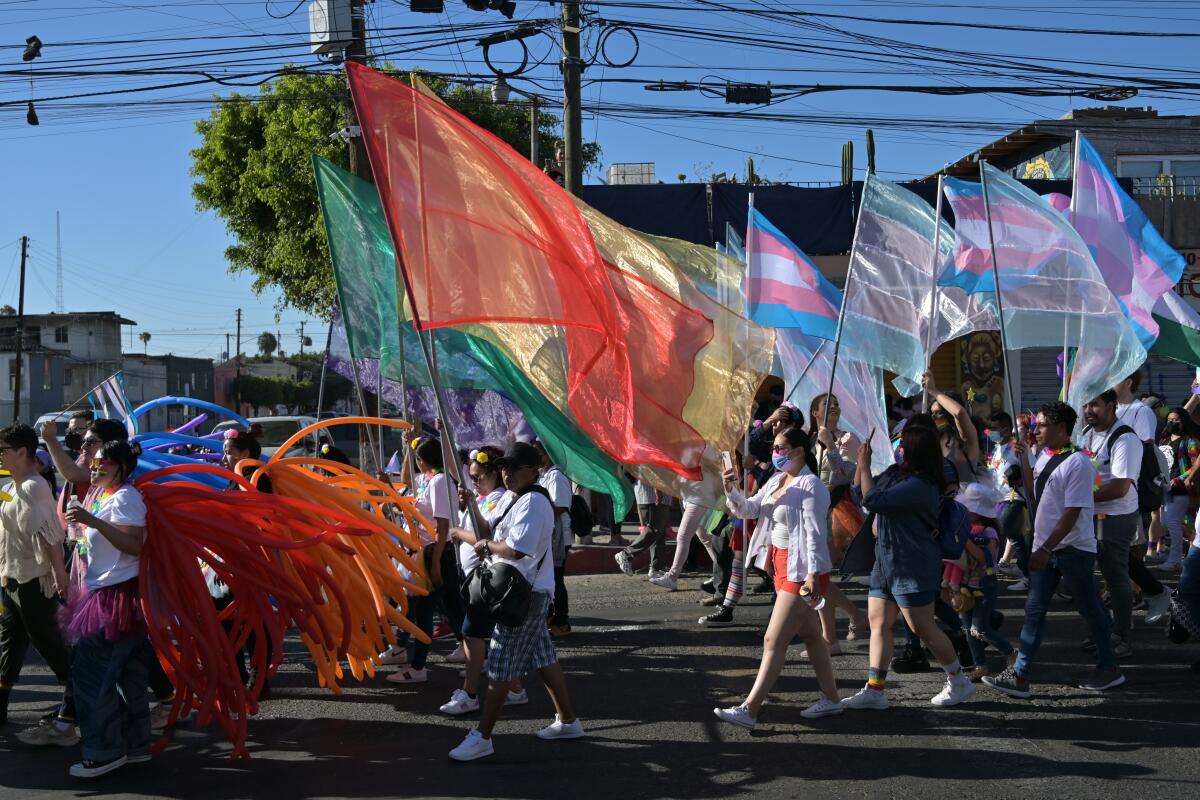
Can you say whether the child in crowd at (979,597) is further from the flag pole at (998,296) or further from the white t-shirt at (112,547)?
the white t-shirt at (112,547)

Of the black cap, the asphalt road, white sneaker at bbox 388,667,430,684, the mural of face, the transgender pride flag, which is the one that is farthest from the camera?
the mural of face

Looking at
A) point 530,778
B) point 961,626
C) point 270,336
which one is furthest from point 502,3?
point 270,336

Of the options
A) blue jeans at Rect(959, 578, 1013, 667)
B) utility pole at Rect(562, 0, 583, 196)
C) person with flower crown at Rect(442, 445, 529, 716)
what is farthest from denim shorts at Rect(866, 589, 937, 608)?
utility pole at Rect(562, 0, 583, 196)

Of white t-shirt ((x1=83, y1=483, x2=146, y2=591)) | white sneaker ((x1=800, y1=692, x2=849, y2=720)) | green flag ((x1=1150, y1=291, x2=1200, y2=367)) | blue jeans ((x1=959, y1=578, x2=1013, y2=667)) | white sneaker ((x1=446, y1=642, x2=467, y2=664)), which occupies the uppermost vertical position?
green flag ((x1=1150, y1=291, x2=1200, y2=367))

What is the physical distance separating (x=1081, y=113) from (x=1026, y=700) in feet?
79.4

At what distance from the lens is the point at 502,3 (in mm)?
15070

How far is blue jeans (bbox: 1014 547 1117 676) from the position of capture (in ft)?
22.4

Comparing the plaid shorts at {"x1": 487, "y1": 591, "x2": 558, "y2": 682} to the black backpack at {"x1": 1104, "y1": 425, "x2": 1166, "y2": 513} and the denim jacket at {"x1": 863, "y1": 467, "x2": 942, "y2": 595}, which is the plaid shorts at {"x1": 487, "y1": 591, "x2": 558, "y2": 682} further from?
the black backpack at {"x1": 1104, "y1": 425, "x2": 1166, "y2": 513}

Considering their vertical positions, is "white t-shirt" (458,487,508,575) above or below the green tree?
below

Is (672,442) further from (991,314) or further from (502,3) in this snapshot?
(502,3)

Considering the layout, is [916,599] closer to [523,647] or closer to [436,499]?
[523,647]

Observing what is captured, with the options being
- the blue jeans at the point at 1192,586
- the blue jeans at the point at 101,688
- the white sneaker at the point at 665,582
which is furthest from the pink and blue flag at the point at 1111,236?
the blue jeans at the point at 101,688

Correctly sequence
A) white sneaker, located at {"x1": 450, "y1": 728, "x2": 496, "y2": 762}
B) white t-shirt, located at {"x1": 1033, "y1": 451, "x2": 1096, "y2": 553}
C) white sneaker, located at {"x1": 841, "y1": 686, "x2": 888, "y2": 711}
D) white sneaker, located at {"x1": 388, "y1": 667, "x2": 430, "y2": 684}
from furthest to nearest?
white sneaker, located at {"x1": 388, "y1": 667, "x2": 430, "y2": 684}
white t-shirt, located at {"x1": 1033, "y1": 451, "x2": 1096, "y2": 553}
white sneaker, located at {"x1": 841, "y1": 686, "x2": 888, "y2": 711}
white sneaker, located at {"x1": 450, "y1": 728, "x2": 496, "y2": 762}

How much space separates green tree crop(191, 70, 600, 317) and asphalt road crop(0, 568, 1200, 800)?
64.3 ft
